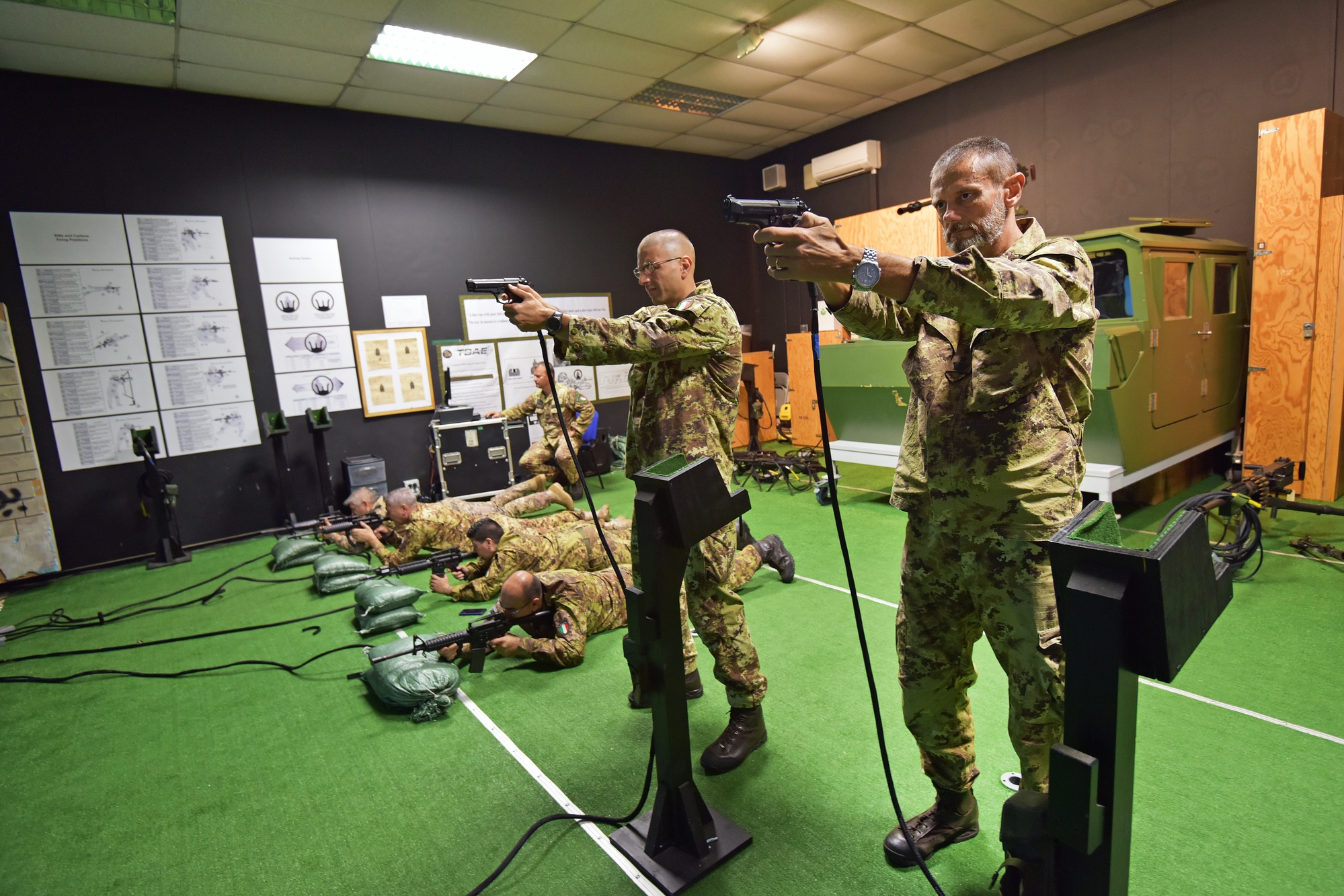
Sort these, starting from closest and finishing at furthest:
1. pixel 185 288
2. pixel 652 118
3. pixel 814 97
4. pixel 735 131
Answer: pixel 185 288 → pixel 814 97 → pixel 652 118 → pixel 735 131

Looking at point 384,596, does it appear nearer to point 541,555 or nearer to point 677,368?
point 541,555

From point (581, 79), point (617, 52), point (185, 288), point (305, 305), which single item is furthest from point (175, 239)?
point (617, 52)

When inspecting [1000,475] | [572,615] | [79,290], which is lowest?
[572,615]

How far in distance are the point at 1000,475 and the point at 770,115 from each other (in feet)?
22.8

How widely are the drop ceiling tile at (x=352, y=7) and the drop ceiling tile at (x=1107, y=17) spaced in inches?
206

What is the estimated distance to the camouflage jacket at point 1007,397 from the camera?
1365 millimetres

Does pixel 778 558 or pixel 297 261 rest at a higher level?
pixel 297 261

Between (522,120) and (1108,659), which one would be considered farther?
(522,120)

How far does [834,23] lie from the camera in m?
5.21

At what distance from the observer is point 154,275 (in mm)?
5555

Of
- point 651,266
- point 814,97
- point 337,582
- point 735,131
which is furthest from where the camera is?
point 735,131

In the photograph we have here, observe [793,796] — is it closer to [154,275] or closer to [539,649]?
[539,649]

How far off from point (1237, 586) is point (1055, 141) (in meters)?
4.32

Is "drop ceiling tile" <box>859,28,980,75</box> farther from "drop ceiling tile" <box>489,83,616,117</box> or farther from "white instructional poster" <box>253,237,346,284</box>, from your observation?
"white instructional poster" <box>253,237,346,284</box>
